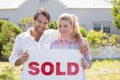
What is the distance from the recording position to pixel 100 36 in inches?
960

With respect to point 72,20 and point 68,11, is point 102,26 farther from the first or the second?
point 72,20

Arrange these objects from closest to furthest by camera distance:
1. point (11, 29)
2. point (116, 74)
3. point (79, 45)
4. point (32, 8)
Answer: point (79, 45), point (116, 74), point (11, 29), point (32, 8)

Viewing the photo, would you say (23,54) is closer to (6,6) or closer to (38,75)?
(38,75)

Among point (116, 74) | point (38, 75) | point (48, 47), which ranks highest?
point (48, 47)

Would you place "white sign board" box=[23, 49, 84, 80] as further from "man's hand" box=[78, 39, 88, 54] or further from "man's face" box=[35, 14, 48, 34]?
"man's face" box=[35, 14, 48, 34]

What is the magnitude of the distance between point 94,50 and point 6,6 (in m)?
13.5

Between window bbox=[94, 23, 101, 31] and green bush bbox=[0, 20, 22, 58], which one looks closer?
green bush bbox=[0, 20, 22, 58]

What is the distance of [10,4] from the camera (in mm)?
35656

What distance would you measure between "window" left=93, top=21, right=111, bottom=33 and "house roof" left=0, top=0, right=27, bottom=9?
678 cm

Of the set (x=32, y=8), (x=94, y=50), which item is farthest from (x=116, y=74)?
(x=32, y=8)

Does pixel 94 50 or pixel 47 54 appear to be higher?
pixel 47 54

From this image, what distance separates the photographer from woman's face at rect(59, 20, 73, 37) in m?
5.17

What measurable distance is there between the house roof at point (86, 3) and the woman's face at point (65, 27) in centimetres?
2941

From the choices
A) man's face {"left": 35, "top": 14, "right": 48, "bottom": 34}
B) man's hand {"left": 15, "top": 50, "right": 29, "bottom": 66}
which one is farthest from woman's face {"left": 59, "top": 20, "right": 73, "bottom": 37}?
man's hand {"left": 15, "top": 50, "right": 29, "bottom": 66}
